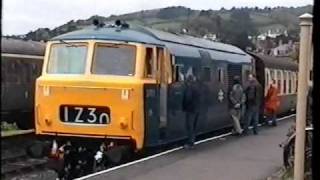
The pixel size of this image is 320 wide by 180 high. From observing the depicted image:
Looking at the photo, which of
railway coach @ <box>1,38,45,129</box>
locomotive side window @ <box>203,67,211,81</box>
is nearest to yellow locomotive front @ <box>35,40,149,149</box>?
locomotive side window @ <box>203,67,211,81</box>

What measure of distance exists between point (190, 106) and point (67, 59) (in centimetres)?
332

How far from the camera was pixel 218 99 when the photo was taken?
18.1 meters

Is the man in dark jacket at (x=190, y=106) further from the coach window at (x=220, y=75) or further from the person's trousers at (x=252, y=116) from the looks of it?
the person's trousers at (x=252, y=116)

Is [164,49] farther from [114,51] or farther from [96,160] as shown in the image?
[96,160]

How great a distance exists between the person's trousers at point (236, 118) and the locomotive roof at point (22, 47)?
6.53 meters

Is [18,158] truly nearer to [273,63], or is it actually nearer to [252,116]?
[252,116]

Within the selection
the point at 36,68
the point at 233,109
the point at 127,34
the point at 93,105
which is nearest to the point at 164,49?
the point at 127,34

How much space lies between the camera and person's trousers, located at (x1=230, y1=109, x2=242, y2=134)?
18.8 m

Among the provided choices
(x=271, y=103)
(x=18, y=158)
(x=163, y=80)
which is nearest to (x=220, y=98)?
(x=163, y=80)

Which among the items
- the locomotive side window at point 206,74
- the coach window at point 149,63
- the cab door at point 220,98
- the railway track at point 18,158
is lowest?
the railway track at point 18,158

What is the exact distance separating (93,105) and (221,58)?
689 cm

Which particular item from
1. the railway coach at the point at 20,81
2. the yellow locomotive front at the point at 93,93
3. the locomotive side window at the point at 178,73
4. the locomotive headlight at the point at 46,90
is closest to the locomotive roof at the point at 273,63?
the railway coach at the point at 20,81

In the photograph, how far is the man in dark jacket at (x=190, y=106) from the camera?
15.1m

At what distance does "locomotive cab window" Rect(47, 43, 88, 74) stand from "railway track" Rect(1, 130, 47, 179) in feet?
5.28
